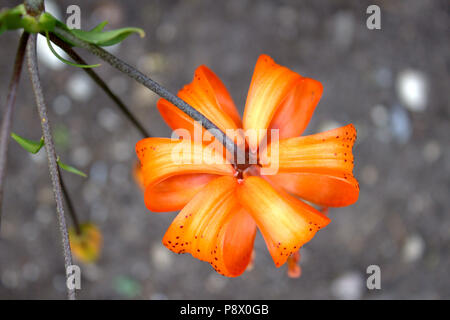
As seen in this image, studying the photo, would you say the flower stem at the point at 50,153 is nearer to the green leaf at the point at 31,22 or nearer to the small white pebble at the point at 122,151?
the green leaf at the point at 31,22

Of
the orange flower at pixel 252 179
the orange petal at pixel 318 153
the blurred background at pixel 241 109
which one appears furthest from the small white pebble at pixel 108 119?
the orange petal at pixel 318 153

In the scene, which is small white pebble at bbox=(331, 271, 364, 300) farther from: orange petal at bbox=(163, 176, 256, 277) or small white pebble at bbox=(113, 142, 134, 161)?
orange petal at bbox=(163, 176, 256, 277)

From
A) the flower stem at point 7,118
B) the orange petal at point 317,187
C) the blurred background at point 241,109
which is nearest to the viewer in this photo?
the flower stem at point 7,118

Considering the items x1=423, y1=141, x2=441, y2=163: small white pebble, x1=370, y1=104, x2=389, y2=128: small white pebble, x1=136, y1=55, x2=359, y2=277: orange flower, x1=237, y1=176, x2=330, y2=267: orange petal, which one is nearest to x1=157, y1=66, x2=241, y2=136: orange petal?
x1=136, y1=55, x2=359, y2=277: orange flower

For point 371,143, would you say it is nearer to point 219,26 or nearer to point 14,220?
point 219,26
